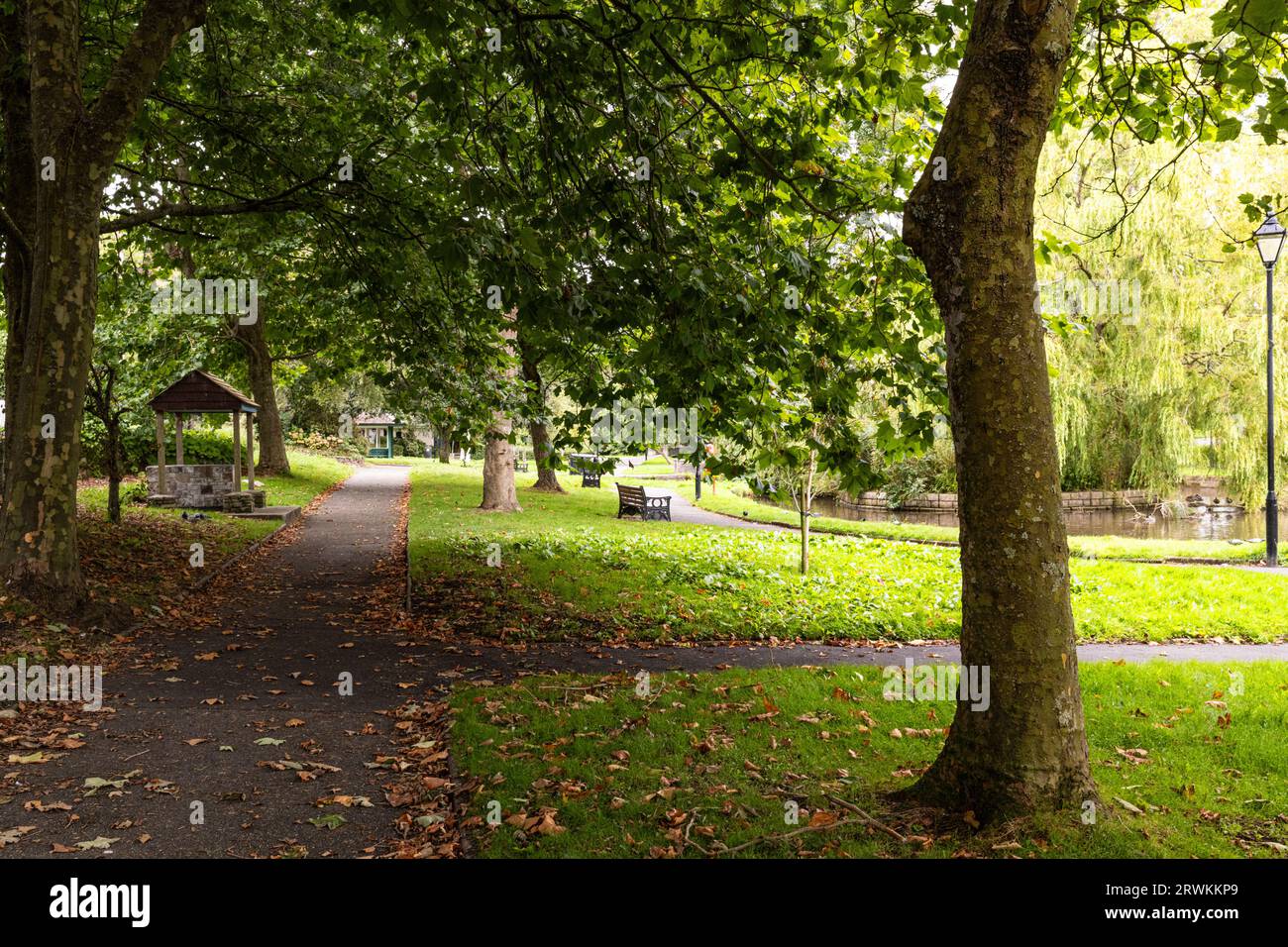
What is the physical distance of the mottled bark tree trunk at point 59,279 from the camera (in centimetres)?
895

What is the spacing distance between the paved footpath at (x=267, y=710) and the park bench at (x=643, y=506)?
11.1m

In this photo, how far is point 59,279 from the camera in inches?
355

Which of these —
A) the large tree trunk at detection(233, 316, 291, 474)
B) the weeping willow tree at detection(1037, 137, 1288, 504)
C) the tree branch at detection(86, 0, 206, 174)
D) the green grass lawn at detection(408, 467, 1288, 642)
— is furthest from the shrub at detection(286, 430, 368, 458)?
the tree branch at detection(86, 0, 206, 174)

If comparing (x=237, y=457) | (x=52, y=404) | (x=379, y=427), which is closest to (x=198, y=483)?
(x=237, y=457)

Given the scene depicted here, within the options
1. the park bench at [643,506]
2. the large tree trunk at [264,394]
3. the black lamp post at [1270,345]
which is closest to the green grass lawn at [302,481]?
the large tree trunk at [264,394]

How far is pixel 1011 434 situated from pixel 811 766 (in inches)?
101

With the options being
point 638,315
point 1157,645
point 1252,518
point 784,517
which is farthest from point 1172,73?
point 1252,518

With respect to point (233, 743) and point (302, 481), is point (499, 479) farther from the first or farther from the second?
point (233, 743)

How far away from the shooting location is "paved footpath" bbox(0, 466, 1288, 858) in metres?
4.69

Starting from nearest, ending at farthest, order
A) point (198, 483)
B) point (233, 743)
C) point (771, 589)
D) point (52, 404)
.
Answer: point (233, 743), point (52, 404), point (771, 589), point (198, 483)

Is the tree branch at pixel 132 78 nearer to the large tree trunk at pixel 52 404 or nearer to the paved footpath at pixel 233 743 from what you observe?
the large tree trunk at pixel 52 404

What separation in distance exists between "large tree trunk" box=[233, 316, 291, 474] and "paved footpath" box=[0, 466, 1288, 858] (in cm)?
1666

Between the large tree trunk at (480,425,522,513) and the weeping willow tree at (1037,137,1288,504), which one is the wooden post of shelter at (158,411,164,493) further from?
the weeping willow tree at (1037,137,1288,504)
